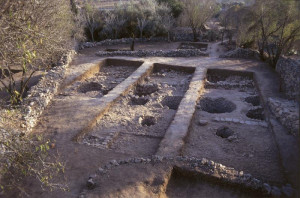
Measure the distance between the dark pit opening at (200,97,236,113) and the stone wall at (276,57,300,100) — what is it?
222cm

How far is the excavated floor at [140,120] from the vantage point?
7.89 meters

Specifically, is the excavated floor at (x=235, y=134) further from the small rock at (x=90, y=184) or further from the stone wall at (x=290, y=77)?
the small rock at (x=90, y=184)

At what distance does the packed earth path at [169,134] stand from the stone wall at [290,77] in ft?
1.54

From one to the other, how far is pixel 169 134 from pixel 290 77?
613 centimetres

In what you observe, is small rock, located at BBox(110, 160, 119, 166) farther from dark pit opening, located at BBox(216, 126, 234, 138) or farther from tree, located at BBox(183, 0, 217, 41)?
tree, located at BBox(183, 0, 217, 41)

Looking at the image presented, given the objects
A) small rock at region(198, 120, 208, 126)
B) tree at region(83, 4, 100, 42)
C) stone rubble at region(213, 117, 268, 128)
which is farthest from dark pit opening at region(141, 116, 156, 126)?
tree at region(83, 4, 100, 42)

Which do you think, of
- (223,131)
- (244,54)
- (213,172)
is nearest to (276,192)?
(213,172)

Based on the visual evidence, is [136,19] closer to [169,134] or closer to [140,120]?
[140,120]

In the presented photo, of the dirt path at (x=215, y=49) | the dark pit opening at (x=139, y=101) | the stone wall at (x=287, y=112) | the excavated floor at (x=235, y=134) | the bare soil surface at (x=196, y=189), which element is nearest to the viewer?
the bare soil surface at (x=196, y=189)

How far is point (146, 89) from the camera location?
12.3 metres

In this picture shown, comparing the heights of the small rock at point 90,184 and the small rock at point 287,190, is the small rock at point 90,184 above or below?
above

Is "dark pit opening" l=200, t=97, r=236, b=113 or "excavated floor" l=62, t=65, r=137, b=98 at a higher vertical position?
"excavated floor" l=62, t=65, r=137, b=98

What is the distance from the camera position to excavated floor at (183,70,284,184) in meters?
6.86

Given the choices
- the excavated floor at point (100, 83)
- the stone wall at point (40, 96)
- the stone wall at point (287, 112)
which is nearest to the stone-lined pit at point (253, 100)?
the stone wall at point (287, 112)
